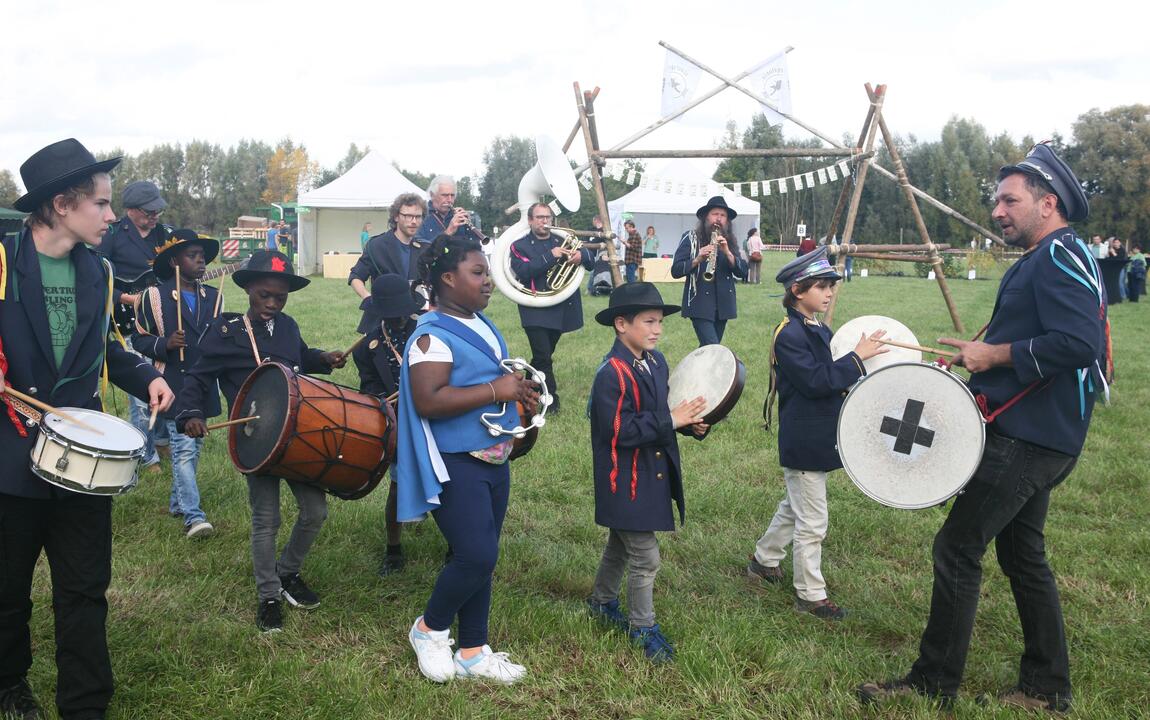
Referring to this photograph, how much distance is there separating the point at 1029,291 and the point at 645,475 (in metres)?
1.77

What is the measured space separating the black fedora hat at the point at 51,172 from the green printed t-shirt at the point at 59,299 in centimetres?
22

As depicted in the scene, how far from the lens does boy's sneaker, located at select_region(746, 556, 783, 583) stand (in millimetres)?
5207

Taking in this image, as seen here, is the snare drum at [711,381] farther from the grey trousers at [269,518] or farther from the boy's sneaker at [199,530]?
the boy's sneaker at [199,530]

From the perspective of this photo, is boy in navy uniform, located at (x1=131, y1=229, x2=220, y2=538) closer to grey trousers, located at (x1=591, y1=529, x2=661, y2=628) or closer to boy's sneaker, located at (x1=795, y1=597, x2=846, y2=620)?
grey trousers, located at (x1=591, y1=529, x2=661, y2=628)

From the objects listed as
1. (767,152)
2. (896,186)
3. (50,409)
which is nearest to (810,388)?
(50,409)

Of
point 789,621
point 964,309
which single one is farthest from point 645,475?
point 964,309

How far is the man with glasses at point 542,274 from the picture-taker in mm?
8719

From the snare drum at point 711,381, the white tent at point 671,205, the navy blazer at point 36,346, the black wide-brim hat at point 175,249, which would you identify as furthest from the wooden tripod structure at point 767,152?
the white tent at point 671,205

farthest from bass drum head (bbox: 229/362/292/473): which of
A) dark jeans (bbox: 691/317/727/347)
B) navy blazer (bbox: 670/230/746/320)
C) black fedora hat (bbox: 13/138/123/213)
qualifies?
dark jeans (bbox: 691/317/727/347)

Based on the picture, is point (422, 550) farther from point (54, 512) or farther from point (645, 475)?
point (54, 512)

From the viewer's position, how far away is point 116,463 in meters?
3.26

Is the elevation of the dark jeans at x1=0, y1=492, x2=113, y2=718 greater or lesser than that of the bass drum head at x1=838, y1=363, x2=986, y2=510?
lesser

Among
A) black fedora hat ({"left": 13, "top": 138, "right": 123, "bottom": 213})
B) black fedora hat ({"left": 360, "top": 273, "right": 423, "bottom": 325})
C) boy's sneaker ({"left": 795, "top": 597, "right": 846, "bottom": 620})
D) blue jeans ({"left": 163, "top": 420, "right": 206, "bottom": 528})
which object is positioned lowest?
boy's sneaker ({"left": 795, "top": 597, "right": 846, "bottom": 620})

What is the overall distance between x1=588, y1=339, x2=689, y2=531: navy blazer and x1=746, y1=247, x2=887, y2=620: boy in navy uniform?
90cm
